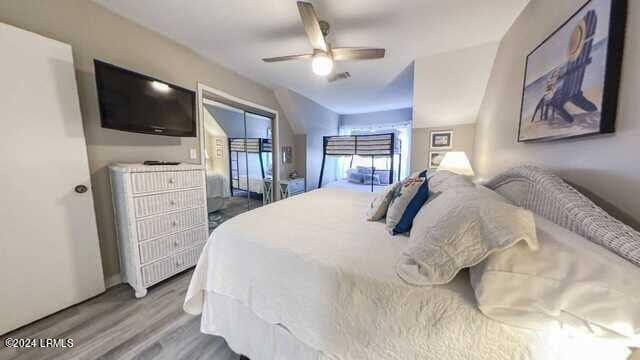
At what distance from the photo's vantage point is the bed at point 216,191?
291cm

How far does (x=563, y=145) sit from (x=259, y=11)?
2267 millimetres

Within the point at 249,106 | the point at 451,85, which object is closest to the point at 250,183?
the point at 249,106

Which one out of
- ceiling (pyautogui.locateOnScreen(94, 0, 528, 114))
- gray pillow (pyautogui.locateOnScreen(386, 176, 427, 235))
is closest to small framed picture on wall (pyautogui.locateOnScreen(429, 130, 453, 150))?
ceiling (pyautogui.locateOnScreen(94, 0, 528, 114))

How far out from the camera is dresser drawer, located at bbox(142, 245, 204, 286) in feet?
6.02

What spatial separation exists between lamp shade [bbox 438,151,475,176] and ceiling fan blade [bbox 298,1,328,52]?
6.00 feet

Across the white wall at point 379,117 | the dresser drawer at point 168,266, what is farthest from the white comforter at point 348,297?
the white wall at point 379,117

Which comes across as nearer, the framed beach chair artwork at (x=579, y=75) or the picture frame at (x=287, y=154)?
the framed beach chair artwork at (x=579, y=75)

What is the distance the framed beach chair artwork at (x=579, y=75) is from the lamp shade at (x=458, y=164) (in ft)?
3.34

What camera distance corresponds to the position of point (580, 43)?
0.98 metres

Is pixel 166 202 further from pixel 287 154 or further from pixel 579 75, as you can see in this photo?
pixel 579 75

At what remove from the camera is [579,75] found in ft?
3.21

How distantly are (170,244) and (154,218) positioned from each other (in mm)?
306

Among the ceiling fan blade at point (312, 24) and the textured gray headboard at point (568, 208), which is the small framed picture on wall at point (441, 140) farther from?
the ceiling fan blade at point (312, 24)

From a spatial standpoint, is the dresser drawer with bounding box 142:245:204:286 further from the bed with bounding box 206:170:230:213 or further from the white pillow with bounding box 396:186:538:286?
the white pillow with bounding box 396:186:538:286
